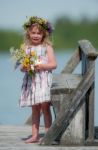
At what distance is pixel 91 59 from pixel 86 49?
0.52 metres

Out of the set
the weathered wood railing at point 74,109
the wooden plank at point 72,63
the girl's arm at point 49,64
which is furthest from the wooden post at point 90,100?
the wooden plank at point 72,63

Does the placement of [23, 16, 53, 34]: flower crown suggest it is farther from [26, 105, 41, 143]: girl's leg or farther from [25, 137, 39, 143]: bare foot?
[25, 137, 39, 143]: bare foot

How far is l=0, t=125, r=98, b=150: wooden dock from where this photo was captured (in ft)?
29.0

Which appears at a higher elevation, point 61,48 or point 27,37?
point 27,37

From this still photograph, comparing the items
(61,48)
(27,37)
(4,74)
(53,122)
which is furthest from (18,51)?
(61,48)

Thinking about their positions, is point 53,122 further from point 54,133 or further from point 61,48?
point 61,48

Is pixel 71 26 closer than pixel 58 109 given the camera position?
No

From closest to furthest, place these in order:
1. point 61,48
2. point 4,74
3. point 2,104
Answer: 1. point 2,104
2. point 4,74
3. point 61,48

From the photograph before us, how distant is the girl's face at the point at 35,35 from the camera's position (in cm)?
899

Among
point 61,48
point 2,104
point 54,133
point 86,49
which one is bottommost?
point 61,48

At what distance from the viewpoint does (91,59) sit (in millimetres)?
8773

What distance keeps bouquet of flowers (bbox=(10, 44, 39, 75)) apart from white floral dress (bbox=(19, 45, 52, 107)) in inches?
2.5

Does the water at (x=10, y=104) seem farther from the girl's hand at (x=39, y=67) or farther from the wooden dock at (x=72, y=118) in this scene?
the wooden dock at (x=72, y=118)

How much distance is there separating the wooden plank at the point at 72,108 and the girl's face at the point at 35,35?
0.61 metres
